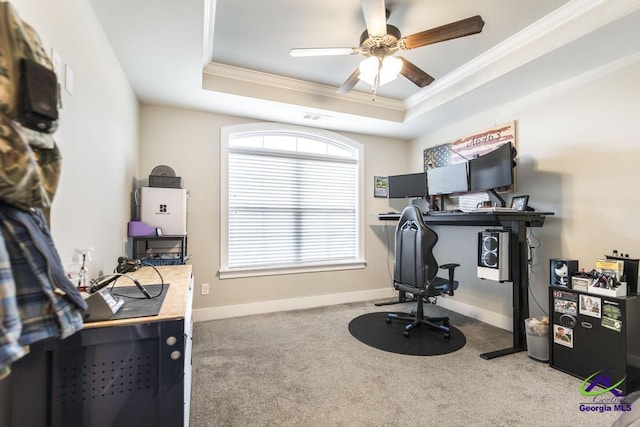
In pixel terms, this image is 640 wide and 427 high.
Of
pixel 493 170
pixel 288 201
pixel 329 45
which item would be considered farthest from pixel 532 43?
pixel 288 201

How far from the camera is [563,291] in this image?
226 cm

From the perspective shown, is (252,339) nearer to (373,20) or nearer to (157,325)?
(157,325)

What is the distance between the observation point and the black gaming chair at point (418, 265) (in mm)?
2701

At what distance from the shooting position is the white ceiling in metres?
1.95

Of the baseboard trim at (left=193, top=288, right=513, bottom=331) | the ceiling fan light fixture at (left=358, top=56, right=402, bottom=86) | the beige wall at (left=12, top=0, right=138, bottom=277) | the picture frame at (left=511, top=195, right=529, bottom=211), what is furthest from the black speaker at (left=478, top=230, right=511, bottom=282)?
the beige wall at (left=12, top=0, right=138, bottom=277)

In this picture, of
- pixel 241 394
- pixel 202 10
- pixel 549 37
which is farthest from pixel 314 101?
pixel 241 394

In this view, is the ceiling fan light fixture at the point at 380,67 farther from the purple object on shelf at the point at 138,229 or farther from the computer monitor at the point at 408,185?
the purple object on shelf at the point at 138,229

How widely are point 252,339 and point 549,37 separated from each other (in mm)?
3392

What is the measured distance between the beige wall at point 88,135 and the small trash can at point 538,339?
3.14 meters

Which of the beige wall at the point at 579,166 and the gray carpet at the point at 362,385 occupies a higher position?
the beige wall at the point at 579,166

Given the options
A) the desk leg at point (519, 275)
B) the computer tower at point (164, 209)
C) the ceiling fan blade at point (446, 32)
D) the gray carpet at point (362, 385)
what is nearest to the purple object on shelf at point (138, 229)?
the computer tower at point (164, 209)

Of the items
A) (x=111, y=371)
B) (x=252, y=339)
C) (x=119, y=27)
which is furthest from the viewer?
(x=252, y=339)

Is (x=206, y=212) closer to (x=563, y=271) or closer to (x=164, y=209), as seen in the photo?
(x=164, y=209)

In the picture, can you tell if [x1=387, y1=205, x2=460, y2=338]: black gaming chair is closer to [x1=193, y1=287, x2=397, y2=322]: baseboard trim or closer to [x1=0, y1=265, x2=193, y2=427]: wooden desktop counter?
[x1=193, y1=287, x2=397, y2=322]: baseboard trim
